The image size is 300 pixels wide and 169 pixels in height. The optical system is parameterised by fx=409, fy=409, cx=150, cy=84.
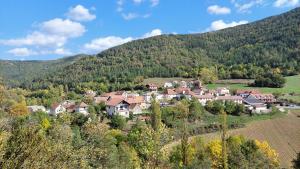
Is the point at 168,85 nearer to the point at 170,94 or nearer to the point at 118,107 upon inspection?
the point at 170,94

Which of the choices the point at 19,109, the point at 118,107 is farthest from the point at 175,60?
the point at 19,109

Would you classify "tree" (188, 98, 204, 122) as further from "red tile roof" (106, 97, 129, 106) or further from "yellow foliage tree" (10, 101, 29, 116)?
"yellow foliage tree" (10, 101, 29, 116)

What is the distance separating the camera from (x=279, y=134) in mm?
60812

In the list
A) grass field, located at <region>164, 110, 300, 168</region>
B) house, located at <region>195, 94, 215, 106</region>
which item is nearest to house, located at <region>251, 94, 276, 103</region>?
house, located at <region>195, 94, 215, 106</region>

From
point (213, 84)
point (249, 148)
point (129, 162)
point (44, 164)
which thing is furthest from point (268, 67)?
point (44, 164)

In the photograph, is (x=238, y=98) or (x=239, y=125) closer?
(x=239, y=125)

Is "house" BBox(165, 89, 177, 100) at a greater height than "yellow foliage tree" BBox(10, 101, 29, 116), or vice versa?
"yellow foliage tree" BBox(10, 101, 29, 116)

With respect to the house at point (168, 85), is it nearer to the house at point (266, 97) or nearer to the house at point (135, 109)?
the house at point (266, 97)

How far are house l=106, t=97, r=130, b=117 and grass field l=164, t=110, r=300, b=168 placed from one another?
2046 cm

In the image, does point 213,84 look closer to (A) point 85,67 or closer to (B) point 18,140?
(A) point 85,67

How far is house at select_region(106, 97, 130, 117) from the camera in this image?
75750 mm

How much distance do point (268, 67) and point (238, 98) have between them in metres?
48.0

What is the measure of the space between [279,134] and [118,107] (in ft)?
99.2

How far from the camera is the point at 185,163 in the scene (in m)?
35.4
